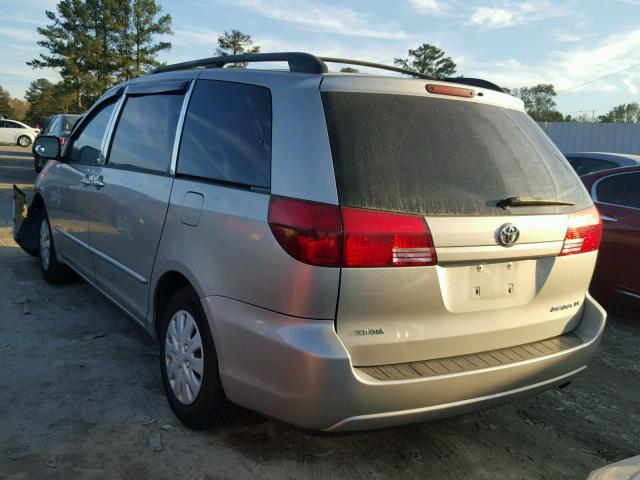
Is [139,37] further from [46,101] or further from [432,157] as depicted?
[432,157]

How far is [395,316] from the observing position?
2359 millimetres

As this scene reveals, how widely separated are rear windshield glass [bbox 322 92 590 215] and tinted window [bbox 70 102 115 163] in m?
2.58

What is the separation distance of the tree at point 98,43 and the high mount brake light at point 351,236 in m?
45.7

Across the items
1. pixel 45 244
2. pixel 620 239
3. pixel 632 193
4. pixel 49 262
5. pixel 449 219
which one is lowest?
pixel 49 262

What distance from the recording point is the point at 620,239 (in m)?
5.18

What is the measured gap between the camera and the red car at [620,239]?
5.09 meters

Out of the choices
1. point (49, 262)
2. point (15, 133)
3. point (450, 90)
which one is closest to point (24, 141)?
point (15, 133)

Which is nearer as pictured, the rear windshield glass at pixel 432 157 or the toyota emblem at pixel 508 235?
the rear windshield glass at pixel 432 157

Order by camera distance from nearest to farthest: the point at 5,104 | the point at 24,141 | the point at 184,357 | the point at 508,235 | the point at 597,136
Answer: the point at 508,235 → the point at 184,357 → the point at 597,136 → the point at 24,141 → the point at 5,104

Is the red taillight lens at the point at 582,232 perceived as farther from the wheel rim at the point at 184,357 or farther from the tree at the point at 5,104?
the tree at the point at 5,104

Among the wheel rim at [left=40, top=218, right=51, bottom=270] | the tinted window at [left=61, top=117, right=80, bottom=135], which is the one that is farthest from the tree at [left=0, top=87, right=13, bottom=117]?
the wheel rim at [left=40, top=218, right=51, bottom=270]

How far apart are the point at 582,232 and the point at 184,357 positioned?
2.13 m

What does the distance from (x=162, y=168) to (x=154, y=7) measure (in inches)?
1843

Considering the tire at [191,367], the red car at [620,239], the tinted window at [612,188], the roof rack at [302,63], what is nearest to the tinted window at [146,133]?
the roof rack at [302,63]
